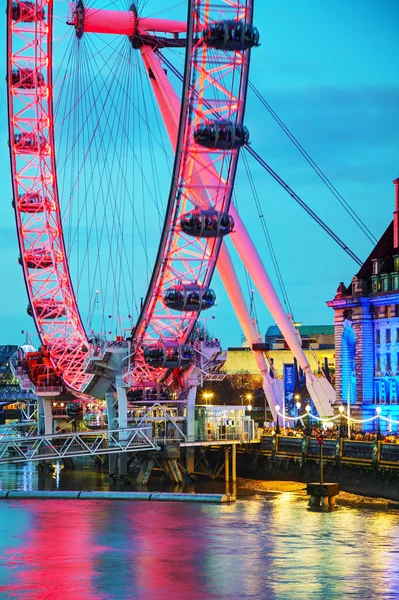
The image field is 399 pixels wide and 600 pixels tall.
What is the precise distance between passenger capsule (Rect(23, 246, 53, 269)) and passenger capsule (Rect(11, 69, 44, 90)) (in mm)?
14951

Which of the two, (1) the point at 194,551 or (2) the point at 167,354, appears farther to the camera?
(2) the point at 167,354

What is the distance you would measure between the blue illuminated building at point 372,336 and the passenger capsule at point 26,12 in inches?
1465

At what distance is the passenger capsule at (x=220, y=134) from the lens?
81.3m

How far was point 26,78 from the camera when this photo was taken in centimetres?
10681

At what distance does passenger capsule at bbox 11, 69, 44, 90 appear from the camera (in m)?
107

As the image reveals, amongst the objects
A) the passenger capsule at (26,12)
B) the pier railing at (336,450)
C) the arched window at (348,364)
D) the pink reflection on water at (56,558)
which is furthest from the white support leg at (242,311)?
the pink reflection on water at (56,558)

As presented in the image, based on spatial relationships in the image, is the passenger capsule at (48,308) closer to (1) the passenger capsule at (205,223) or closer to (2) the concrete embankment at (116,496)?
(2) the concrete embankment at (116,496)

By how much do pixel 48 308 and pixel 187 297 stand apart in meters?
33.5

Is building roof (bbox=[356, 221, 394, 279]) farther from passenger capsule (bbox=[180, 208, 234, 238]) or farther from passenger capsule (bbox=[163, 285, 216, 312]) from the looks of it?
passenger capsule (bbox=[180, 208, 234, 238])

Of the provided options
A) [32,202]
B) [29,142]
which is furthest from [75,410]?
[29,142]

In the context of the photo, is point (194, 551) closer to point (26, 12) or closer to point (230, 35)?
point (230, 35)

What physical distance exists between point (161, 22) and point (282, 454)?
32322 millimetres

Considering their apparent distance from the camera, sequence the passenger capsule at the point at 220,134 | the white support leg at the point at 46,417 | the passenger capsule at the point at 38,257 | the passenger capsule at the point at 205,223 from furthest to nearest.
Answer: the white support leg at the point at 46,417 → the passenger capsule at the point at 38,257 → the passenger capsule at the point at 205,223 → the passenger capsule at the point at 220,134

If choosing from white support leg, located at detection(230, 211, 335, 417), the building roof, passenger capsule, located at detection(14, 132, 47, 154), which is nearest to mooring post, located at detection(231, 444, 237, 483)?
white support leg, located at detection(230, 211, 335, 417)
